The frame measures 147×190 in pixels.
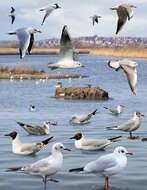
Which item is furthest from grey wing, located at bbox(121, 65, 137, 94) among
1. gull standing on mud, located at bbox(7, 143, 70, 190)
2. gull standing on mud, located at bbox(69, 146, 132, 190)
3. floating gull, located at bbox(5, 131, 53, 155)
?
floating gull, located at bbox(5, 131, 53, 155)

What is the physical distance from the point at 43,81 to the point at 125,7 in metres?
46.3

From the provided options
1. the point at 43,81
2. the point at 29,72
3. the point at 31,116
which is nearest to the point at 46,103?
the point at 31,116

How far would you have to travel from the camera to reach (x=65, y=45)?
1119 centimetres

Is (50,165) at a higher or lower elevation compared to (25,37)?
lower

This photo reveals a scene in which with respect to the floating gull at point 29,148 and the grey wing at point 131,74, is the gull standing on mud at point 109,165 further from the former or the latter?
the floating gull at point 29,148

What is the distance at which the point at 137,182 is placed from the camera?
1241 centimetres

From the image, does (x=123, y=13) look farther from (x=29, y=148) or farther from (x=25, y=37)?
(x=29, y=148)

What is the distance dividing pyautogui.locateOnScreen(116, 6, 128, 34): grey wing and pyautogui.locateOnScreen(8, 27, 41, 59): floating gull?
148 centimetres

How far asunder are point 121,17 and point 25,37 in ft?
6.54

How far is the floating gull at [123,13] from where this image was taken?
35.7 feet

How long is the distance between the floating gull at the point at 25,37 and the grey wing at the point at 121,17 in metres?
1.48

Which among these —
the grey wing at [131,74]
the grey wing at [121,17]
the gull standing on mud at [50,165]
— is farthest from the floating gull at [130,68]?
the gull standing on mud at [50,165]

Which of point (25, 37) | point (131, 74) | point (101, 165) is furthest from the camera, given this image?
point (131, 74)

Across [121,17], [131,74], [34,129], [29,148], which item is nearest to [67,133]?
[34,129]
